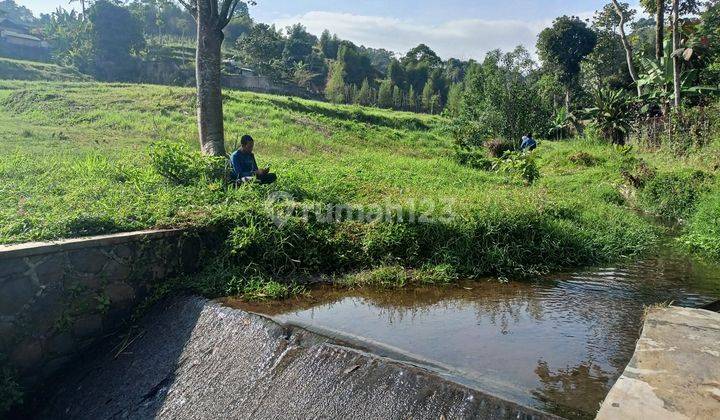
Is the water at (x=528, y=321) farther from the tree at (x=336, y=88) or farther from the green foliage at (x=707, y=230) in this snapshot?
the tree at (x=336, y=88)

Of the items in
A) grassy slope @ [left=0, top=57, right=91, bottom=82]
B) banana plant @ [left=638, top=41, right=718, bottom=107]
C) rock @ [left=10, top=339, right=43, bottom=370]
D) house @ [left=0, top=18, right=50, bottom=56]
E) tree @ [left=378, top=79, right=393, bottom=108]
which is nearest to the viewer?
rock @ [left=10, top=339, right=43, bottom=370]

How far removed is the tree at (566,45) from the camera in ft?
119

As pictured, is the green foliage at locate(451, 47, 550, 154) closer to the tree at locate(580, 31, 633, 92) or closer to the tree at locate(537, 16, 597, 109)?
the tree at locate(580, 31, 633, 92)

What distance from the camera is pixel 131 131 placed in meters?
15.2

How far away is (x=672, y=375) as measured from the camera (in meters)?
3.62

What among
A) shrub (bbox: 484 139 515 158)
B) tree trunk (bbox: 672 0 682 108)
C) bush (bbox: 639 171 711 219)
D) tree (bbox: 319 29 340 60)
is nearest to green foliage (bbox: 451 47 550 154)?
shrub (bbox: 484 139 515 158)

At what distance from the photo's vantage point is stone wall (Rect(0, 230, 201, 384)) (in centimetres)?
499

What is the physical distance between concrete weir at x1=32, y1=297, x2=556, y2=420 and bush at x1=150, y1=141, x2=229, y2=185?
2.95 metres

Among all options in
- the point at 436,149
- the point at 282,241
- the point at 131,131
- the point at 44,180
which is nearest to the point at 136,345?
the point at 282,241

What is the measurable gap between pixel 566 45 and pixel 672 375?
122 feet

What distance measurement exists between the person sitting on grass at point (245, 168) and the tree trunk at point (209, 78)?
1.17 m

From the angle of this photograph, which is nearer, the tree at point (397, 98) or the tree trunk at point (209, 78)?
the tree trunk at point (209, 78)

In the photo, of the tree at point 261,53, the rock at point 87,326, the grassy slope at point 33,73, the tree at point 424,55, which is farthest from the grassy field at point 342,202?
the tree at point 424,55

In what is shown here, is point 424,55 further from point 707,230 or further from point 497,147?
point 707,230
